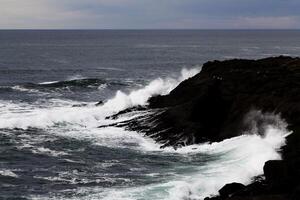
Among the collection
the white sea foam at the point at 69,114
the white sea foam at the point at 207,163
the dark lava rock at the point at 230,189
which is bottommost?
the white sea foam at the point at 69,114

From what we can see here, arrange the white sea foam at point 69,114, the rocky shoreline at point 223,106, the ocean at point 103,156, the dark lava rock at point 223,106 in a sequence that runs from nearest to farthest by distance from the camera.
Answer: the ocean at point 103,156, the rocky shoreline at point 223,106, the dark lava rock at point 223,106, the white sea foam at point 69,114

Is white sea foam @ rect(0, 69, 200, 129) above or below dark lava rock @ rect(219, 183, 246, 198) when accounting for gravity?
below

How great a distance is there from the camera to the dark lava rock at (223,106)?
4056 cm

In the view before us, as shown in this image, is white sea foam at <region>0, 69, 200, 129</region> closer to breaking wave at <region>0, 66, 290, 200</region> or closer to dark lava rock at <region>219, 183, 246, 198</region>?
breaking wave at <region>0, 66, 290, 200</region>

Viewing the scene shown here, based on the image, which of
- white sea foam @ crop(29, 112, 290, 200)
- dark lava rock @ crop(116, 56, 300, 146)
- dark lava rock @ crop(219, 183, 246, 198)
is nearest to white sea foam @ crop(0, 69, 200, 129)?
white sea foam @ crop(29, 112, 290, 200)

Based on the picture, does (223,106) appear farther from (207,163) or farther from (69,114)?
(69,114)

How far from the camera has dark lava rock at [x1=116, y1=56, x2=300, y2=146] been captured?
40562 millimetres

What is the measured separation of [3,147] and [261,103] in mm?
20589

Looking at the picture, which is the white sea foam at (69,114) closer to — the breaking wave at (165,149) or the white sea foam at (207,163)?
the breaking wave at (165,149)

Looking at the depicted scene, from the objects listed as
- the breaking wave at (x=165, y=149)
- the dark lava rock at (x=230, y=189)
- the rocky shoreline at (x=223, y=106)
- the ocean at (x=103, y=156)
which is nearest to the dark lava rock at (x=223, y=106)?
the rocky shoreline at (x=223, y=106)

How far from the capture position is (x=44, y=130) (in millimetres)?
48031

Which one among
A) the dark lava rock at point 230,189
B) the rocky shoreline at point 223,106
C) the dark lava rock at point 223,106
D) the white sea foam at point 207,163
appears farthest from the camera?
the dark lava rock at point 223,106

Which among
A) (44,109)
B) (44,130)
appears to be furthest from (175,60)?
(44,130)

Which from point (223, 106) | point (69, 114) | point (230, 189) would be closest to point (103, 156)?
point (223, 106)
